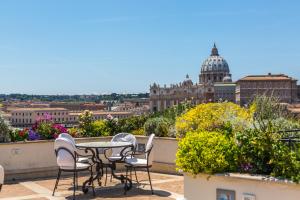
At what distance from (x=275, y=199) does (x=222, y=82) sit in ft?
528

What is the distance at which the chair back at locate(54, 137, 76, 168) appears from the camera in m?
7.04

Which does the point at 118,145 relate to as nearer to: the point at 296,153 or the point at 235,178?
the point at 235,178

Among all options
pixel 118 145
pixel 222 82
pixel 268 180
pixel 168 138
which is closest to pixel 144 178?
pixel 168 138

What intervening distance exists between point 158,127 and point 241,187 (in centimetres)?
491

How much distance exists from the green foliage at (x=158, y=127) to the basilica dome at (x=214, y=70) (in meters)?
157

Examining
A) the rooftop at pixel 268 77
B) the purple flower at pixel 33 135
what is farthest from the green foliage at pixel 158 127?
the rooftop at pixel 268 77

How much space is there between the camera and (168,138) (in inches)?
358

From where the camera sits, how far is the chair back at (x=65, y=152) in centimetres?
704

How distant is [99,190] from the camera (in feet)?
25.0

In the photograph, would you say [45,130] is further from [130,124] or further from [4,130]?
[130,124]

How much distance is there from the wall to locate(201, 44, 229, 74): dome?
15963 cm

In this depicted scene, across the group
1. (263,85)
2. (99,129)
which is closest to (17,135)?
(99,129)

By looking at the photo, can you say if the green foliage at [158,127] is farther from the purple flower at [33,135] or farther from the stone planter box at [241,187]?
the stone planter box at [241,187]

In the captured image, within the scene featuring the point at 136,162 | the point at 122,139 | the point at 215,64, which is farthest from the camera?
the point at 215,64
